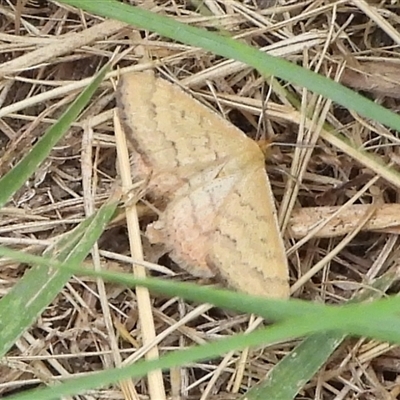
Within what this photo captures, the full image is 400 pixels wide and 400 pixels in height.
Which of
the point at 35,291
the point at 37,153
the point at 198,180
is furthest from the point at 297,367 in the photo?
the point at 37,153

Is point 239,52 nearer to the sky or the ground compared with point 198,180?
nearer to the sky

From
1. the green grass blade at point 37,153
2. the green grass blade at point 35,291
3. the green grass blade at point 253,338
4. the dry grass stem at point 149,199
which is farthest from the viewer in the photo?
the dry grass stem at point 149,199

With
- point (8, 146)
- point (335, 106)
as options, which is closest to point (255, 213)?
point (335, 106)

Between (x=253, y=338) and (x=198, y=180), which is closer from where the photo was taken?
(x=253, y=338)

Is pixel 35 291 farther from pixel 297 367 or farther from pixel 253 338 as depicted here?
pixel 253 338

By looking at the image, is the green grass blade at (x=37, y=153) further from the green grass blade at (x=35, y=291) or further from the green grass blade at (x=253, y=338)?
the green grass blade at (x=253, y=338)

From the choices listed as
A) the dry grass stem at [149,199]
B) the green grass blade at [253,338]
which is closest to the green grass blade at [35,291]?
the dry grass stem at [149,199]
